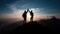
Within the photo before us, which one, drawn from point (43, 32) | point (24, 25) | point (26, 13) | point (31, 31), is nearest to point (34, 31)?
point (31, 31)

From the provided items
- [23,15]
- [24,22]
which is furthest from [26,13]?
[24,22]

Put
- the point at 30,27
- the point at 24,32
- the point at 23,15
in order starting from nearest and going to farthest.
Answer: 1. the point at 24,32
2. the point at 30,27
3. the point at 23,15

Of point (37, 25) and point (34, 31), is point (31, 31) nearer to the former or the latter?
point (34, 31)

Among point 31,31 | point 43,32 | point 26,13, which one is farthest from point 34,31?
point 26,13

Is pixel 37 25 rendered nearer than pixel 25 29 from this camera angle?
No

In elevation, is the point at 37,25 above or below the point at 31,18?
below

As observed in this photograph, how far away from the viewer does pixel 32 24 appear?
1474 cm

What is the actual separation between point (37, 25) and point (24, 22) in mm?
2189

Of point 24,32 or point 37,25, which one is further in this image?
point 37,25

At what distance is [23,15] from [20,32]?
320 centimetres

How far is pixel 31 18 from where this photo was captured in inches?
619

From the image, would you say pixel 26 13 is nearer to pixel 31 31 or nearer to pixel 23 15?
pixel 23 15

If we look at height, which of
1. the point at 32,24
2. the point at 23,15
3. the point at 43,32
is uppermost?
the point at 23,15

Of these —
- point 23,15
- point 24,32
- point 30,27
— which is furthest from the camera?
point 23,15
